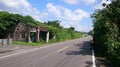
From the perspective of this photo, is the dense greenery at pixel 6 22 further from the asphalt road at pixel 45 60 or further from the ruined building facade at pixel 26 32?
the asphalt road at pixel 45 60

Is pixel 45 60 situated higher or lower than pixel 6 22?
lower

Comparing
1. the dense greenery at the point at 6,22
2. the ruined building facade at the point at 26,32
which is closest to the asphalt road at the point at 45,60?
the ruined building facade at the point at 26,32

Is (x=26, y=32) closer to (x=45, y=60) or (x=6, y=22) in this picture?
(x=6, y=22)

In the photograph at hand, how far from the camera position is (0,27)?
5856 centimetres

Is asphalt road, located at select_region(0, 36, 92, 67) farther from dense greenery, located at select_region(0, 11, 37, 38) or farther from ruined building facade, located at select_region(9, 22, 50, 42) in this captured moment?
dense greenery, located at select_region(0, 11, 37, 38)

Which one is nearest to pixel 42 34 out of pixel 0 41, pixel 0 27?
pixel 0 27

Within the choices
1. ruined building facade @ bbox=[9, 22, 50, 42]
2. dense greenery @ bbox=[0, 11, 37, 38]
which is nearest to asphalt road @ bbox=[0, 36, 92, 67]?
ruined building facade @ bbox=[9, 22, 50, 42]

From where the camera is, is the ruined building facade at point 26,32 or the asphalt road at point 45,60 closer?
the asphalt road at point 45,60

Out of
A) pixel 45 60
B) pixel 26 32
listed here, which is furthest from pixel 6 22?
pixel 45 60

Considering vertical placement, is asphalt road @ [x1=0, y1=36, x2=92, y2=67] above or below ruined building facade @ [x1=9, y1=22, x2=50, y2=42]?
below

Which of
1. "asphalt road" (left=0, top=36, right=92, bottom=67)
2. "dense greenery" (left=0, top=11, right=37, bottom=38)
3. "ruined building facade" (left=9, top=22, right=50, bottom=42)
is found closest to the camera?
"asphalt road" (left=0, top=36, right=92, bottom=67)

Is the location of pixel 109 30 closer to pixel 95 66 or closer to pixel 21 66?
pixel 95 66

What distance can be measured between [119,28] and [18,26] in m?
33.8

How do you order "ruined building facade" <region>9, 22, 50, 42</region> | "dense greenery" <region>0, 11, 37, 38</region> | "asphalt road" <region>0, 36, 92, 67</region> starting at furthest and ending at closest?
"dense greenery" <region>0, 11, 37, 38</region> → "ruined building facade" <region>9, 22, 50, 42</region> → "asphalt road" <region>0, 36, 92, 67</region>
